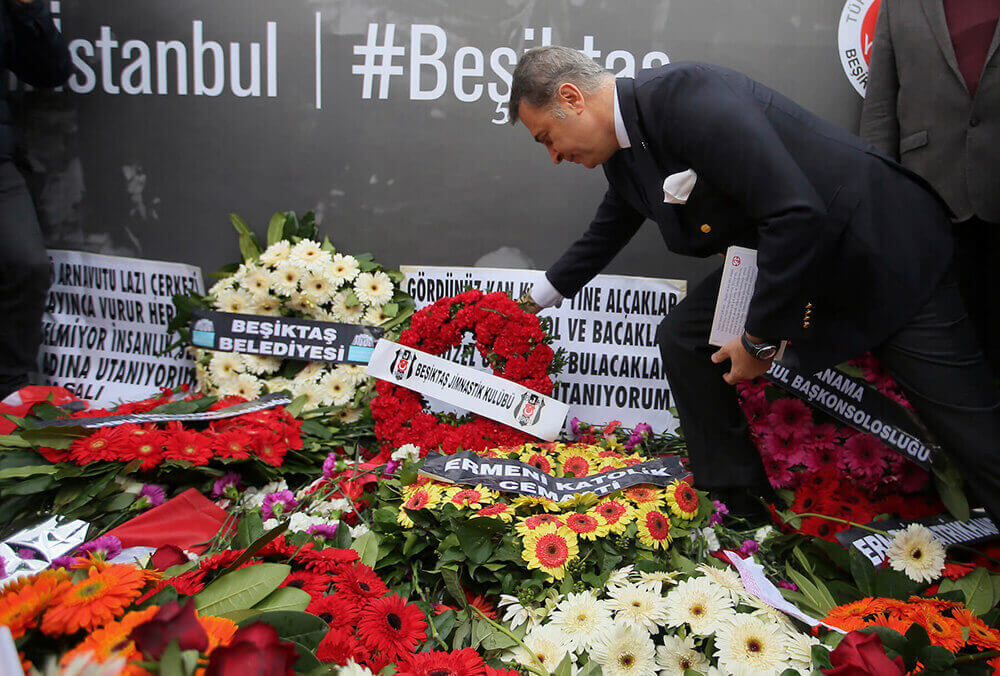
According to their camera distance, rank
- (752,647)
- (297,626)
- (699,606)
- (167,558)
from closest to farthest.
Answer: (297,626), (167,558), (752,647), (699,606)

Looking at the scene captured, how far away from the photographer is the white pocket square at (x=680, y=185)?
180 centimetres

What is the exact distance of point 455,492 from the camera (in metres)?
2.04

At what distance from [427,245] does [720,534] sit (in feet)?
6.27

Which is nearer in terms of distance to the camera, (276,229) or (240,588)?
(240,588)

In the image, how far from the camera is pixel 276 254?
315cm

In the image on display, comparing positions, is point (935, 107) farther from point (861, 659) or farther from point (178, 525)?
point (178, 525)

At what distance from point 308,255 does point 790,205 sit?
2.22 meters

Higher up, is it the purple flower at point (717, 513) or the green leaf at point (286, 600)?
the green leaf at point (286, 600)

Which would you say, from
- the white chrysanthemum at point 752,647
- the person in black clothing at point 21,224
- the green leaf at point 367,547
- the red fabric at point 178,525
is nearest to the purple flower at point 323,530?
the green leaf at point 367,547

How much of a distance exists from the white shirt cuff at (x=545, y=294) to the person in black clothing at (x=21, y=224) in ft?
7.35

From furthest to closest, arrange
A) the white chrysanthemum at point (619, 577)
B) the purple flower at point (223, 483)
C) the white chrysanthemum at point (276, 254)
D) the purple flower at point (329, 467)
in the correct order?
the white chrysanthemum at point (276, 254) → the purple flower at point (329, 467) → the purple flower at point (223, 483) → the white chrysanthemum at point (619, 577)

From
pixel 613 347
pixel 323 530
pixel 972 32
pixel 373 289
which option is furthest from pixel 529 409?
pixel 972 32

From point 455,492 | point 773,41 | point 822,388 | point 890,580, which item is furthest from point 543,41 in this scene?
point 890,580

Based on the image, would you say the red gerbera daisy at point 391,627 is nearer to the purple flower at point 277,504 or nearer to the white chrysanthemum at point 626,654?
the white chrysanthemum at point 626,654
